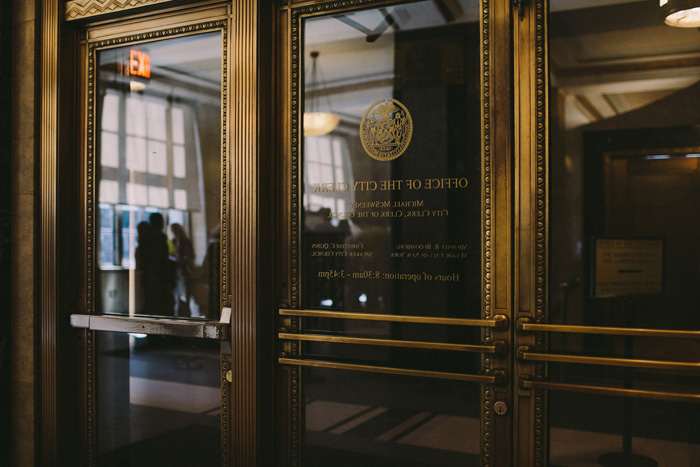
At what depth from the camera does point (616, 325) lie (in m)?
2.18

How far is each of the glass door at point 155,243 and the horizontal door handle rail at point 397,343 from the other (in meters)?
0.38

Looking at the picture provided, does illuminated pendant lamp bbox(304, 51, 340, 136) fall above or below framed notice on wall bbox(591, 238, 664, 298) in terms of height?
above

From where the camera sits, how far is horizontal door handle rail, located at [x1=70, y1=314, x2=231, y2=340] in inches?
109

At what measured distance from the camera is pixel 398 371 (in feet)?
8.14

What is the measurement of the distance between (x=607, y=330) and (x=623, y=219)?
394 mm

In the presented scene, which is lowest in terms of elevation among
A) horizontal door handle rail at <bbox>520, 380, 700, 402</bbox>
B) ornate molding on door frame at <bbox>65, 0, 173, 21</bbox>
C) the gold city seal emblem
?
horizontal door handle rail at <bbox>520, 380, 700, 402</bbox>

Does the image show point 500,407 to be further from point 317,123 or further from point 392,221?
point 317,123

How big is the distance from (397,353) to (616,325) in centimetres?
83

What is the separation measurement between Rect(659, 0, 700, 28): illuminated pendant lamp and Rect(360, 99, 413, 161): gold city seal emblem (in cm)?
98

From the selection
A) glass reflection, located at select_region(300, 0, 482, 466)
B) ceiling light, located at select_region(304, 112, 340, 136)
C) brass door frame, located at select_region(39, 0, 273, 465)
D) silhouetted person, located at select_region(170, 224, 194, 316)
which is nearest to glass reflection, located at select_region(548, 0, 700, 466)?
glass reflection, located at select_region(300, 0, 482, 466)

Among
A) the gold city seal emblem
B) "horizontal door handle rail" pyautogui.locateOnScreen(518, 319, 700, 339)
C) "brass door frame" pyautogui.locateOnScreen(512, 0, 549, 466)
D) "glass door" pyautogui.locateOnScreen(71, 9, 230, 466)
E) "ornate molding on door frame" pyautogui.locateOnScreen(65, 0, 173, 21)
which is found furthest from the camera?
"ornate molding on door frame" pyautogui.locateOnScreen(65, 0, 173, 21)

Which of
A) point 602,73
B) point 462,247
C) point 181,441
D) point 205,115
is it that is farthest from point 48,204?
point 602,73

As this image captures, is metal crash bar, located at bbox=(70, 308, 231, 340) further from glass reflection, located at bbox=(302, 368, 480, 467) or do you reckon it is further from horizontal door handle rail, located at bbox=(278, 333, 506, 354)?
glass reflection, located at bbox=(302, 368, 480, 467)

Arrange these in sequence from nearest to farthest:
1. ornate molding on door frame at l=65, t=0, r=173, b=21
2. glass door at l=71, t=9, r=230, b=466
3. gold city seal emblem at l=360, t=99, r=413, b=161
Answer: gold city seal emblem at l=360, t=99, r=413, b=161, glass door at l=71, t=9, r=230, b=466, ornate molding on door frame at l=65, t=0, r=173, b=21
